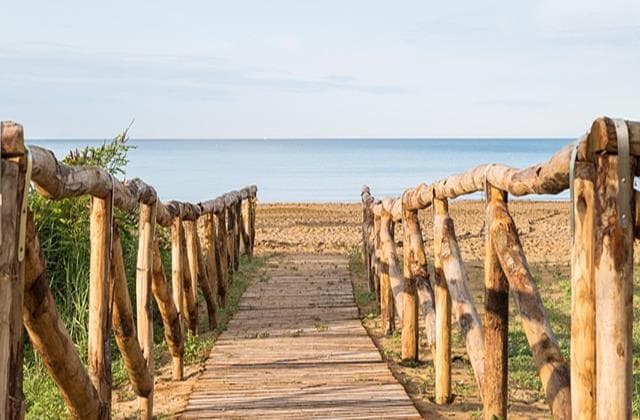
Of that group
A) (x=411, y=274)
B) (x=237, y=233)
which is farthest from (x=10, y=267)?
(x=237, y=233)

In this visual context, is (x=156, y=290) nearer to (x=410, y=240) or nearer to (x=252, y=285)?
(x=410, y=240)

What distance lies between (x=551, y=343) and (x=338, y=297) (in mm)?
7125

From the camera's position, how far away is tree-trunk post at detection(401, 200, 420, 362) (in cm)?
661

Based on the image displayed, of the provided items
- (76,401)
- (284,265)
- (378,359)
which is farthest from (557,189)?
(284,265)

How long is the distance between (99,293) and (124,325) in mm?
605

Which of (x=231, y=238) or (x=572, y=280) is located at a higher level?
(x=572, y=280)

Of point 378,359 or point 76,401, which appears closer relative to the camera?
point 76,401

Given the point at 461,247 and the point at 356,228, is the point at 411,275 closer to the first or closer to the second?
the point at 461,247

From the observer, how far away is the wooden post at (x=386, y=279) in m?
8.57

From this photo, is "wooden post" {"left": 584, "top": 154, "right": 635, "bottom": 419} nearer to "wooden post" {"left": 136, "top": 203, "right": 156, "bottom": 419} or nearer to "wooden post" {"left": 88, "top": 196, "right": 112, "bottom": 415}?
"wooden post" {"left": 88, "top": 196, "right": 112, "bottom": 415}

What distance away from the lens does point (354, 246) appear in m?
18.7

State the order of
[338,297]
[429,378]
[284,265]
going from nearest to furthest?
[429,378] → [338,297] → [284,265]

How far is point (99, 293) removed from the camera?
4246 mm

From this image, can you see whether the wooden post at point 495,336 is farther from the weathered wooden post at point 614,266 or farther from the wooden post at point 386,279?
the wooden post at point 386,279
